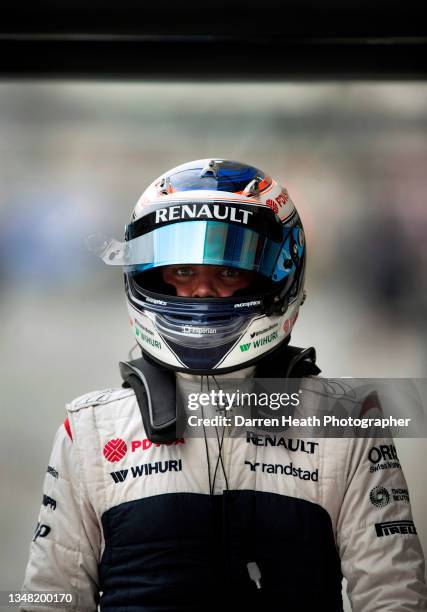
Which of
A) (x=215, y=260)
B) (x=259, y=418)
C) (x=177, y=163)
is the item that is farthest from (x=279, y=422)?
(x=177, y=163)

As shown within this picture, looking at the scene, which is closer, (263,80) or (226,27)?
(226,27)

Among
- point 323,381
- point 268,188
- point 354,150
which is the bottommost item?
point 323,381

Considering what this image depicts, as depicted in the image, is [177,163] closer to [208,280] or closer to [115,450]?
[208,280]

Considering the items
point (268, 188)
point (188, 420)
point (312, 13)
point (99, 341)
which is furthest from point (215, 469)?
point (312, 13)

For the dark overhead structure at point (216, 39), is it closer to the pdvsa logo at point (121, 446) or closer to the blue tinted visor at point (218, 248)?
the blue tinted visor at point (218, 248)

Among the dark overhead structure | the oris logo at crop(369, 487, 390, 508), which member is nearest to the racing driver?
the oris logo at crop(369, 487, 390, 508)

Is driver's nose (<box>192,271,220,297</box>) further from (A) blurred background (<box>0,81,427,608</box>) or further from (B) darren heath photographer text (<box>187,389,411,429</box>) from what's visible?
(A) blurred background (<box>0,81,427,608</box>)

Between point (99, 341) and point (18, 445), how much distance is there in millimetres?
319

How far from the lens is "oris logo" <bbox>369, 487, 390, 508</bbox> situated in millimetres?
1041

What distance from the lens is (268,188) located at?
1258 mm

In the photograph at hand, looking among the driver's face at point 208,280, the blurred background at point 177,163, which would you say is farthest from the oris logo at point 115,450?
the blurred background at point 177,163

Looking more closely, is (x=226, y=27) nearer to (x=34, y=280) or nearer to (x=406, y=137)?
(x=406, y=137)

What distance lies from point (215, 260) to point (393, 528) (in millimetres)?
486

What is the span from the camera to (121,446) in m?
1.11
